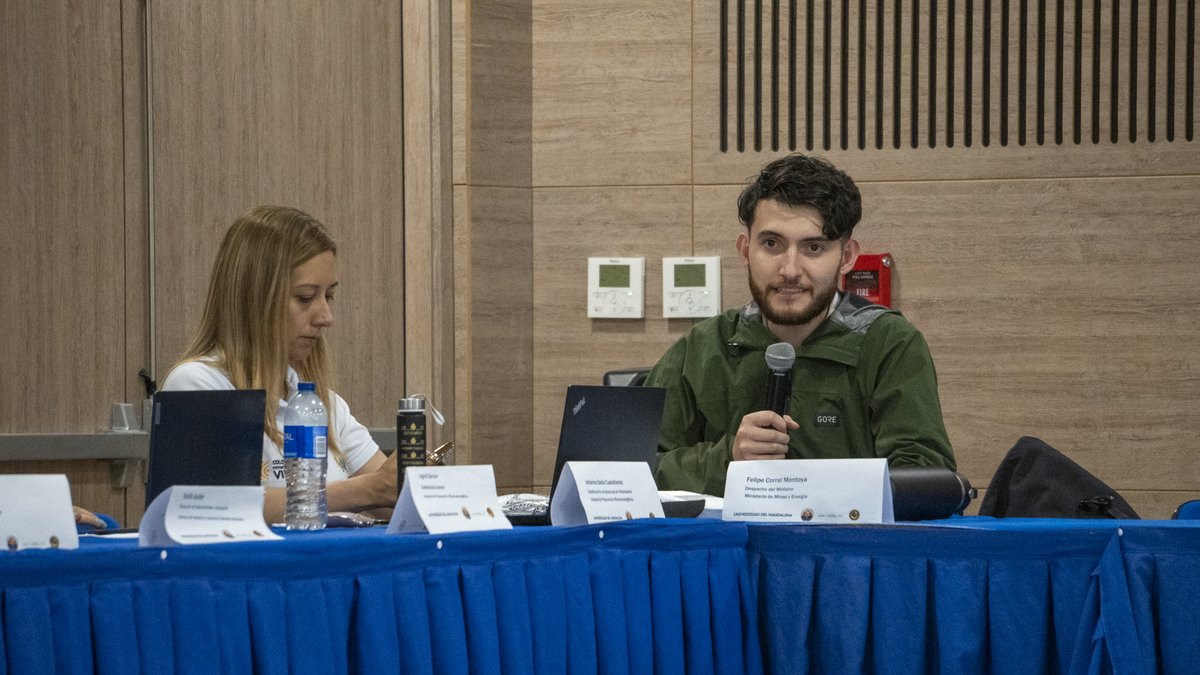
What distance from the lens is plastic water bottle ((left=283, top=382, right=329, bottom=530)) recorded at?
2.14m

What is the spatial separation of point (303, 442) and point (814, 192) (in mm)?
1267

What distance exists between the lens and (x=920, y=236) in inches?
172

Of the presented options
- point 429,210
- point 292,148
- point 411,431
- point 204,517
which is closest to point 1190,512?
point 411,431

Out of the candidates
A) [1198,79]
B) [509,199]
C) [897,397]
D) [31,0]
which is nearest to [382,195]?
[509,199]

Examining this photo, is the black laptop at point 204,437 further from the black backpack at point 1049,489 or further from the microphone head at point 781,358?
the black backpack at point 1049,489

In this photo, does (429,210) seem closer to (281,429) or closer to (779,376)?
(281,429)

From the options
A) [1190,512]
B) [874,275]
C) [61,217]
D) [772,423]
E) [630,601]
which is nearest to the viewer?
[630,601]

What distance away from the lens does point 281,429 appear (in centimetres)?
287

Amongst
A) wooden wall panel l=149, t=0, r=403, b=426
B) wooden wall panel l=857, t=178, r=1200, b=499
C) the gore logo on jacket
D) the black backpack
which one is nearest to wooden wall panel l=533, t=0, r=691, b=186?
wooden wall panel l=149, t=0, r=403, b=426

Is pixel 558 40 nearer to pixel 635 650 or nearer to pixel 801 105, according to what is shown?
pixel 801 105

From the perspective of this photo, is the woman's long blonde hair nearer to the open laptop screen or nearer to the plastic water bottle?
the plastic water bottle

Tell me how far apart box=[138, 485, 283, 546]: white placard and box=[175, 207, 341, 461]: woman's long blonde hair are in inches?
41.0

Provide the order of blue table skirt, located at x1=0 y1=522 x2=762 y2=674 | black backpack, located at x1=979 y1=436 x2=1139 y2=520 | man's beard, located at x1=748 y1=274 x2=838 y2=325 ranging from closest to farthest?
blue table skirt, located at x1=0 y1=522 x2=762 y2=674 < black backpack, located at x1=979 y1=436 x2=1139 y2=520 < man's beard, located at x1=748 y1=274 x2=838 y2=325

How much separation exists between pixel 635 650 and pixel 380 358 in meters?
2.50
